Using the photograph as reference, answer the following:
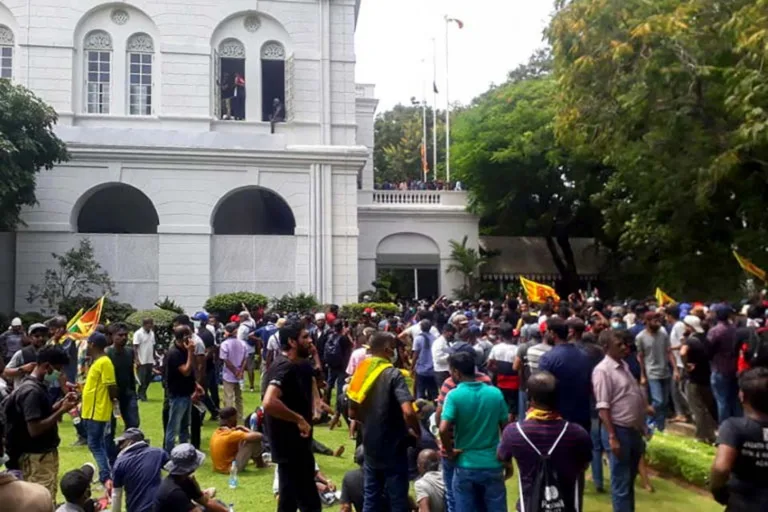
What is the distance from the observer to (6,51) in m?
26.2

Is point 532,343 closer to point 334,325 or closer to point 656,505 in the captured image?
point 656,505

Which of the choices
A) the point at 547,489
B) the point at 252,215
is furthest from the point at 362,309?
the point at 547,489

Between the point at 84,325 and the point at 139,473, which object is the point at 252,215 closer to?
the point at 84,325

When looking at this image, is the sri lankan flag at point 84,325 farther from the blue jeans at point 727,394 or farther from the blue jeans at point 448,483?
the blue jeans at point 727,394

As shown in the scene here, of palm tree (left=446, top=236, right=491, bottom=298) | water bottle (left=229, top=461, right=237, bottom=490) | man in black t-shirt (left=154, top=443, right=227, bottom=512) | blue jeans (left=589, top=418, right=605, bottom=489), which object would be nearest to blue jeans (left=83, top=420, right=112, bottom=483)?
water bottle (left=229, top=461, right=237, bottom=490)

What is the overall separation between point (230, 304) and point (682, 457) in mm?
17031

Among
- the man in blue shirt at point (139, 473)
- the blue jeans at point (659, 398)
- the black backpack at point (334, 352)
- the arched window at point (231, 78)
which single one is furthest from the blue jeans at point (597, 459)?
the arched window at point (231, 78)

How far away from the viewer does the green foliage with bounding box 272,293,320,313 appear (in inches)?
988

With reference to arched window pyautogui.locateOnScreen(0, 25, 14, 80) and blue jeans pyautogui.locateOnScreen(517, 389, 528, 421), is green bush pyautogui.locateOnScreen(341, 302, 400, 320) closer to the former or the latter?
arched window pyautogui.locateOnScreen(0, 25, 14, 80)

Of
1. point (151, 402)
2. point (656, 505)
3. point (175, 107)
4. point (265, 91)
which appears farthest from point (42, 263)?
point (656, 505)

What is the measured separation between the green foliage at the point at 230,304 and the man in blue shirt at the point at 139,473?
56.9 feet

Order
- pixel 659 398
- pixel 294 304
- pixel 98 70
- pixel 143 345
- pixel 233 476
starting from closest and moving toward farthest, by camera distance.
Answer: pixel 233 476
pixel 659 398
pixel 143 345
pixel 294 304
pixel 98 70

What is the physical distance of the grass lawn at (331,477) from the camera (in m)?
A: 8.48

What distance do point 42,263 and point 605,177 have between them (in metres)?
19.8
